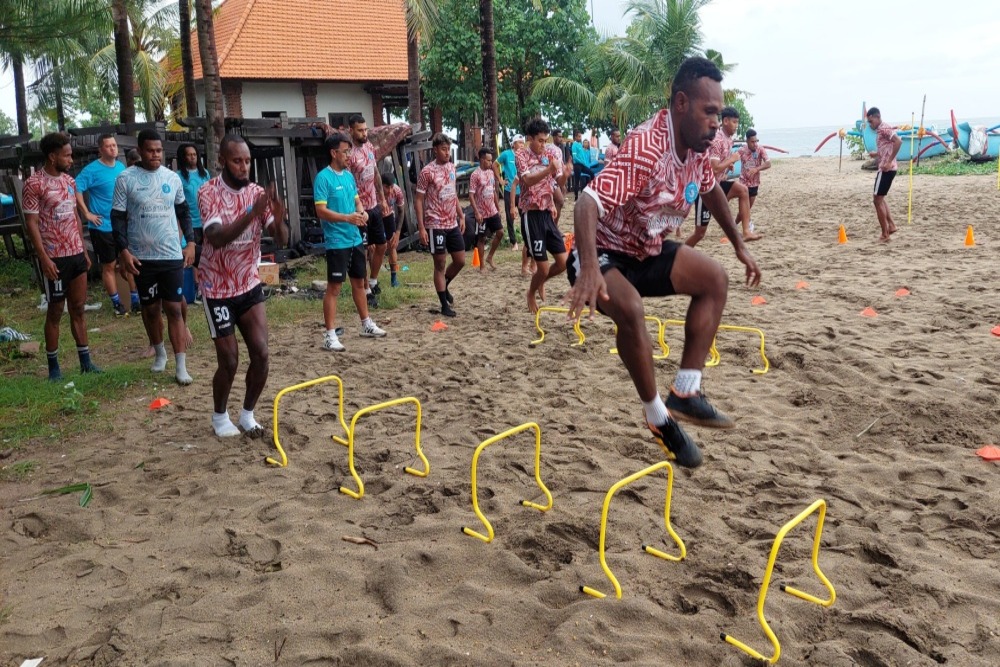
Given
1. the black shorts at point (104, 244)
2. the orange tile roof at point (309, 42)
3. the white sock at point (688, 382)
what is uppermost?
the orange tile roof at point (309, 42)

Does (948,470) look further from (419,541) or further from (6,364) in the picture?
(6,364)

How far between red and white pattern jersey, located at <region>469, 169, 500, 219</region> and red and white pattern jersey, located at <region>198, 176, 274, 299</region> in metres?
6.54

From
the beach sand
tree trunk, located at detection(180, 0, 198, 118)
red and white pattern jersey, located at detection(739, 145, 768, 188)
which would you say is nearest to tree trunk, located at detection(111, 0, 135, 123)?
tree trunk, located at detection(180, 0, 198, 118)

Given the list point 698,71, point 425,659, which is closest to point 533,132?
point 698,71

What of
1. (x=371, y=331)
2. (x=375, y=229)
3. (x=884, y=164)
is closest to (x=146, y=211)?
(x=371, y=331)

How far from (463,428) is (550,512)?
1564 millimetres

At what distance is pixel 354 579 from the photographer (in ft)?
13.3

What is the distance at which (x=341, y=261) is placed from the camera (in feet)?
27.7

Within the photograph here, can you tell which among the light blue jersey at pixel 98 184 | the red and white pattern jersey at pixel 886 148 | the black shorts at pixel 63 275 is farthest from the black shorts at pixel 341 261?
the red and white pattern jersey at pixel 886 148

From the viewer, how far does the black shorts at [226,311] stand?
18.7 feet

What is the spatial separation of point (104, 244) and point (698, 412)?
8284 mm

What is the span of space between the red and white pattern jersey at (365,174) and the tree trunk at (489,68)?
22.1 ft

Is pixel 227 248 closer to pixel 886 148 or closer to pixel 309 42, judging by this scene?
pixel 886 148

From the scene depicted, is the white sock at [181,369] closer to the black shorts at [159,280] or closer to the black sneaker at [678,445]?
the black shorts at [159,280]
